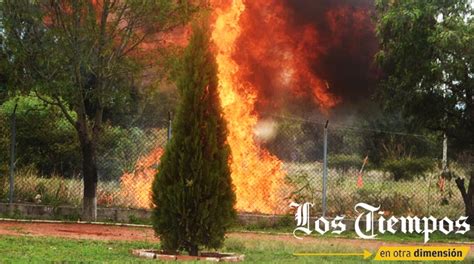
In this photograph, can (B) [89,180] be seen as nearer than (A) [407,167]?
Yes

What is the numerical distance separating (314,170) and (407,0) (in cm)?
514

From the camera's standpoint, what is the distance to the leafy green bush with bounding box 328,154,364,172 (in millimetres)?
21875

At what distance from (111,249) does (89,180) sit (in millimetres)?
5213

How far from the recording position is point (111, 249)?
10.8 meters

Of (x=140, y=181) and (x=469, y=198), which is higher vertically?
(x=140, y=181)

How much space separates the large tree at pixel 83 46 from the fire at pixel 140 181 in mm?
1496

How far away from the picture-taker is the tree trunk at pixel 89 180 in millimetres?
15711

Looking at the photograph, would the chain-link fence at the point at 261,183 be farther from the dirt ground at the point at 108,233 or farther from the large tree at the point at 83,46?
the dirt ground at the point at 108,233

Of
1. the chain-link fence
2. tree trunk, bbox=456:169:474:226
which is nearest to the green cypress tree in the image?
the chain-link fence

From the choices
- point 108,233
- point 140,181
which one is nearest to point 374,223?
point 140,181

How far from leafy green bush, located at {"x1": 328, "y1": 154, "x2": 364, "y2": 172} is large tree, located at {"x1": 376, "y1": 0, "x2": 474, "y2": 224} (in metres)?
4.59

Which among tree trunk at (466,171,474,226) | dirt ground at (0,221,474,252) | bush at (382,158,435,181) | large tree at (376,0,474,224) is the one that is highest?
large tree at (376,0,474,224)

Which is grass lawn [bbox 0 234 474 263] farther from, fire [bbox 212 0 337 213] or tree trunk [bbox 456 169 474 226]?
tree trunk [bbox 456 169 474 226]

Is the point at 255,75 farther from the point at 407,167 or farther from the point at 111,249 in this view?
the point at 111,249
